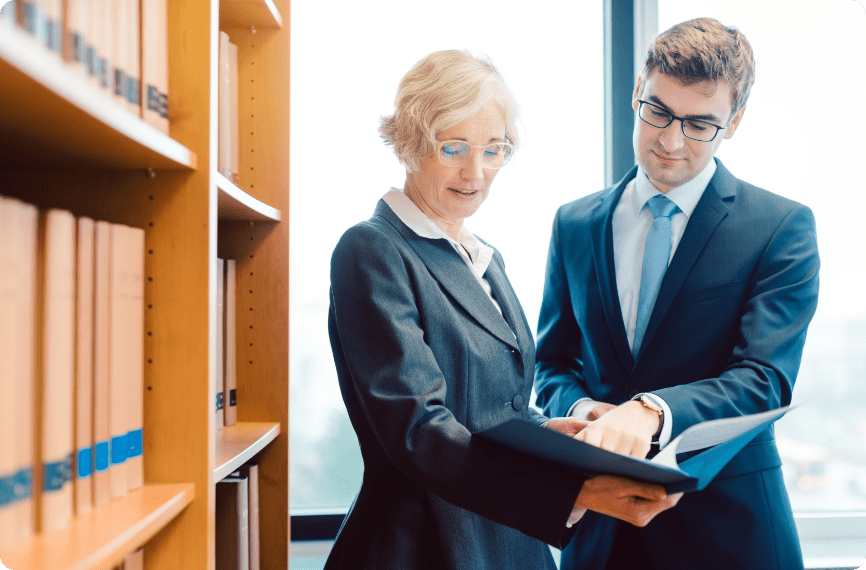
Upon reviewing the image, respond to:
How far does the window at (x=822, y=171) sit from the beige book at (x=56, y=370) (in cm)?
216

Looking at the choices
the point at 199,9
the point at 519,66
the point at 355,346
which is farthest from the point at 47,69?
the point at 519,66

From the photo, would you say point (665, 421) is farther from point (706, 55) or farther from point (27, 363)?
point (27, 363)

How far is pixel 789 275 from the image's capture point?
1.16 metres

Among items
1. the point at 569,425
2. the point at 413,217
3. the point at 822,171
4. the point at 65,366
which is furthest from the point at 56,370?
the point at 822,171

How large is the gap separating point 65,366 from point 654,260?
118cm

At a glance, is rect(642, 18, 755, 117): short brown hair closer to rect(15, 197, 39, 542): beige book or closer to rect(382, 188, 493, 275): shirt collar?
rect(382, 188, 493, 275): shirt collar

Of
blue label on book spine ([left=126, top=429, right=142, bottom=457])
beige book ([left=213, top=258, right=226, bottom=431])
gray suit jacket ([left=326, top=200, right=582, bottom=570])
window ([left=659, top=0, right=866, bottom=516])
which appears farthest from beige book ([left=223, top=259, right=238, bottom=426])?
window ([left=659, top=0, right=866, bottom=516])

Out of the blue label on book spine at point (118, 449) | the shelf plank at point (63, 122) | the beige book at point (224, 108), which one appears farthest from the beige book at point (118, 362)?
the beige book at point (224, 108)

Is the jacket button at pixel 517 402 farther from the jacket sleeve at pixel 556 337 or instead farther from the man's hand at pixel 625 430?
the jacket sleeve at pixel 556 337

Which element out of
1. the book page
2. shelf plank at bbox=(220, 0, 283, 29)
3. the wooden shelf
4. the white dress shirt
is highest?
shelf plank at bbox=(220, 0, 283, 29)

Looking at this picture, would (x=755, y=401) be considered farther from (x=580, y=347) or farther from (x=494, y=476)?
(x=494, y=476)

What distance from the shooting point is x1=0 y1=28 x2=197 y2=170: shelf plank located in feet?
1.50

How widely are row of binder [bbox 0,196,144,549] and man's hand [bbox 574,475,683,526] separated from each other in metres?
0.69

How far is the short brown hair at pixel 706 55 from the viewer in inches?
46.3
